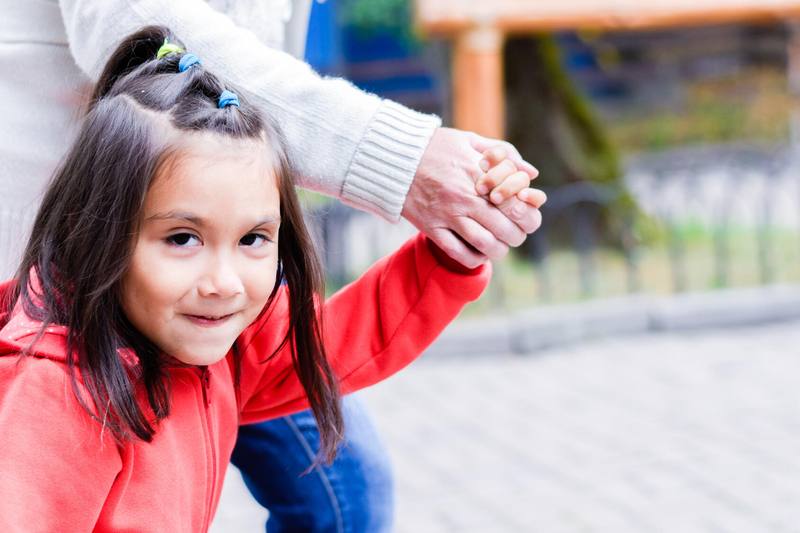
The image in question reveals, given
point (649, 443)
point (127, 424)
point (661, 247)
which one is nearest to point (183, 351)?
point (127, 424)

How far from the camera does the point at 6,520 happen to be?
130cm

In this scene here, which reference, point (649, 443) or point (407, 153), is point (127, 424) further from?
point (649, 443)

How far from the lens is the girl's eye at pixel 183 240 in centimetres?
145

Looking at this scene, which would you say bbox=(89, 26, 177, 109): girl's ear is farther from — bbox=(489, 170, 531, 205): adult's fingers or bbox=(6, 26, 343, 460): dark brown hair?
bbox=(489, 170, 531, 205): adult's fingers

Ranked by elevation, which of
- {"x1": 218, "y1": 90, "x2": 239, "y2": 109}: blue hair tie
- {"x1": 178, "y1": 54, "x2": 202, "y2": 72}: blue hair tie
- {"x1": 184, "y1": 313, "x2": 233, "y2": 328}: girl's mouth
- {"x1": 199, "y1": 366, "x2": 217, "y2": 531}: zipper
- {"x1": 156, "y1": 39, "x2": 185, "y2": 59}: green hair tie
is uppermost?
{"x1": 156, "y1": 39, "x2": 185, "y2": 59}: green hair tie

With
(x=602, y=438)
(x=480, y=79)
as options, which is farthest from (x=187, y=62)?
(x=480, y=79)

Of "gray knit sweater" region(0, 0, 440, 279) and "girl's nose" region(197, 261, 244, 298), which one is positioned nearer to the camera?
"girl's nose" region(197, 261, 244, 298)

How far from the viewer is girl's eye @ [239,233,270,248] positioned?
1.51m

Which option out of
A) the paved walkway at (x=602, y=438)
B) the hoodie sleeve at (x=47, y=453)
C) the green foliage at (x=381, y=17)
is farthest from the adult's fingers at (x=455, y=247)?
the green foliage at (x=381, y=17)

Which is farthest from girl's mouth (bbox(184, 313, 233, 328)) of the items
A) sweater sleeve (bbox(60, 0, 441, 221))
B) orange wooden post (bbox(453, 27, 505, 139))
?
orange wooden post (bbox(453, 27, 505, 139))

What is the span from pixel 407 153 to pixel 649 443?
3.14 m

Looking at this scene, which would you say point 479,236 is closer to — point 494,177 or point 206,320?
point 494,177

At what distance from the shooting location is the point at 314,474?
1990mm

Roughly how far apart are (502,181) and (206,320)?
438 millimetres
